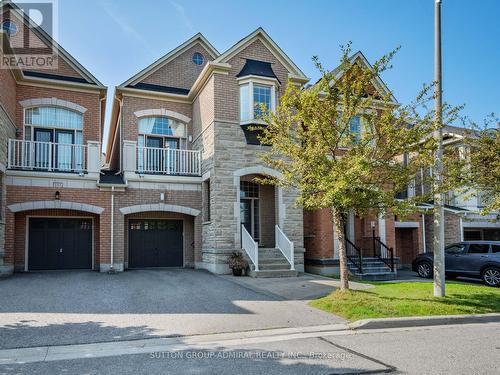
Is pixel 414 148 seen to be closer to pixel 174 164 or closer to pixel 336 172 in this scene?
pixel 336 172

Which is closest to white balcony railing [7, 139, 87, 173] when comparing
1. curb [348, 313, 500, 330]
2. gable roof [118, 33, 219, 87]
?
gable roof [118, 33, 219, 87]

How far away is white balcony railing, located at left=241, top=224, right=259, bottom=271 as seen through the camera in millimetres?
14570

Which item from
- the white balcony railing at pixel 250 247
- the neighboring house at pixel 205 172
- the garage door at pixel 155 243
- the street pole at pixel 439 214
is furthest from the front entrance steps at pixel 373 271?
the garage door at pixel 155 243

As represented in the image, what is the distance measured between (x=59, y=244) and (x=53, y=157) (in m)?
3.40

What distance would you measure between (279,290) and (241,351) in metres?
5.42

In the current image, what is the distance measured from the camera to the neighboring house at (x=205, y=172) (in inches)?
620

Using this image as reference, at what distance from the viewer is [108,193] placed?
632 inches

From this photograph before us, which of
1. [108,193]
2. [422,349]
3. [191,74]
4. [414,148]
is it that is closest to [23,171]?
A: [108,193]

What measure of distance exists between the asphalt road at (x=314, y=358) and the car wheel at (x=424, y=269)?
33.2 ft

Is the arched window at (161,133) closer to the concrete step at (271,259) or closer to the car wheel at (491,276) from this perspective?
the concrete step at (271,259)

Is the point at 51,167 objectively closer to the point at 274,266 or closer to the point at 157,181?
the point at 157,181

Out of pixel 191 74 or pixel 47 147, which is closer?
pixel 47 147

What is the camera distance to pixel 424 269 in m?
17.7

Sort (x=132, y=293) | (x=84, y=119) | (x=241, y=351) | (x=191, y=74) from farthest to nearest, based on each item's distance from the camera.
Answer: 1. (x=191, y=74)
2. (x=84, y=119)
3. (x=132, y=293)
4. (x=241, y=351)
